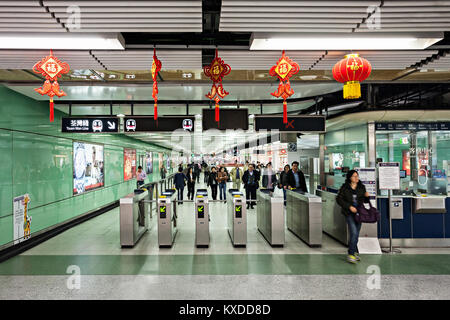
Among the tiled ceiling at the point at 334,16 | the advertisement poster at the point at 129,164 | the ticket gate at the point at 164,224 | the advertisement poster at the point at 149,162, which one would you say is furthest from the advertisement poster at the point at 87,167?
the advertisement poster at the point at 149,162

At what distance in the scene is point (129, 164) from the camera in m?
12.0

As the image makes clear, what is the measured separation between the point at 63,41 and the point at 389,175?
513 centimetres

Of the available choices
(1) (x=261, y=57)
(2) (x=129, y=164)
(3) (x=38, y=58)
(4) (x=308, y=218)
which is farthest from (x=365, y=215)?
(2) (x=129, y=164)

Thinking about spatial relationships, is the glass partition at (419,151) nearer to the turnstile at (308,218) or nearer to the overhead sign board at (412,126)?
the overhead sign board at (412,126)

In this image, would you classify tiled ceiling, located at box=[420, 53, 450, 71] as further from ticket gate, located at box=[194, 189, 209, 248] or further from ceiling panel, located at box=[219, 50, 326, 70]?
ticket gate, located at box=[194, 189, 209, 248]

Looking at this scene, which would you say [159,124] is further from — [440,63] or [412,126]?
[412,126]

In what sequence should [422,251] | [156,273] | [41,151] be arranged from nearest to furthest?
[156,273] → [422,251] → [41,151]

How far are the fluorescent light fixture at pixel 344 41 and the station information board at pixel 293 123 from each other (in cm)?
231

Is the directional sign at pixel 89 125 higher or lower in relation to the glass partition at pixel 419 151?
higher

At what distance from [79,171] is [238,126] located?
4.90 metres

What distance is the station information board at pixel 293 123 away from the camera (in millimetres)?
5375

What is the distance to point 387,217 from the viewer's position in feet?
16.2
